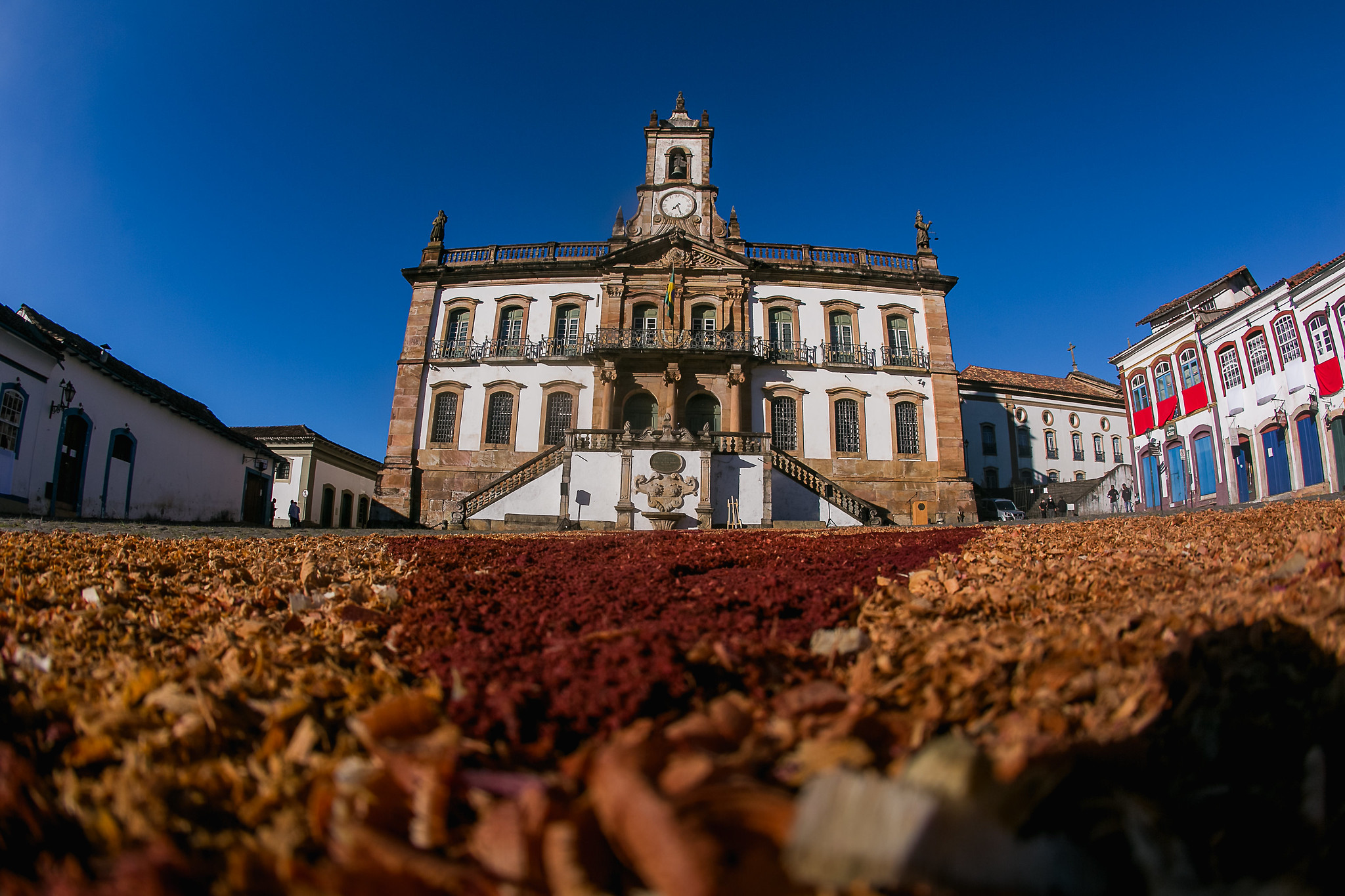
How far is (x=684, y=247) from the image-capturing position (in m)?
25.4

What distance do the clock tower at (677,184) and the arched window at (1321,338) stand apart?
18.6 meters

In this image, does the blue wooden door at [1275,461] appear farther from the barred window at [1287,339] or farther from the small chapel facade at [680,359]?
the small chapel facade at [680,359]

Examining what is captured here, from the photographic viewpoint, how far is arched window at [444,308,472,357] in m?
25.1

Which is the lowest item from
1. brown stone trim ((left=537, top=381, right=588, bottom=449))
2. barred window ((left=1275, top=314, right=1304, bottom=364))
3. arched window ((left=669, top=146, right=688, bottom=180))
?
brown stone trim ((left=537, top=381, right=588, bottom=449))

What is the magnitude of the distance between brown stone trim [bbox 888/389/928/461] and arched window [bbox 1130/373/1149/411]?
912cm

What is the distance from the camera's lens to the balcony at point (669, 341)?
77.1 feet

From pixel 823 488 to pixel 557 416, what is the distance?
1011cm

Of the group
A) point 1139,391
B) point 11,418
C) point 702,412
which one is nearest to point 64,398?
point 11,418

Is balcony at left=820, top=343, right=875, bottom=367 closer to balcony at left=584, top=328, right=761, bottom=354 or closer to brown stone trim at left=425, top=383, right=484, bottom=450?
balcony at left=584, top=328, right=761, bottom=354

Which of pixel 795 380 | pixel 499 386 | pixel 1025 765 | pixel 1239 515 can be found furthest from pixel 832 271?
pixel 1025 765

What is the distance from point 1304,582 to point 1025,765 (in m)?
2.21

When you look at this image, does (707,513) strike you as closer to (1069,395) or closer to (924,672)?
(924,672)

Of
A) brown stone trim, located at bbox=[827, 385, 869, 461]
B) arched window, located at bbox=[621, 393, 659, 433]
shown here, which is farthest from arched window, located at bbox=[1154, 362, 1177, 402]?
arched window, located at bbox=[621, 393, 659, 433]

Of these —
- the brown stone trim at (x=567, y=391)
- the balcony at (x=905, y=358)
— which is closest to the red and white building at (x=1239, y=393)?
the balcony at (x=905, y=358)
